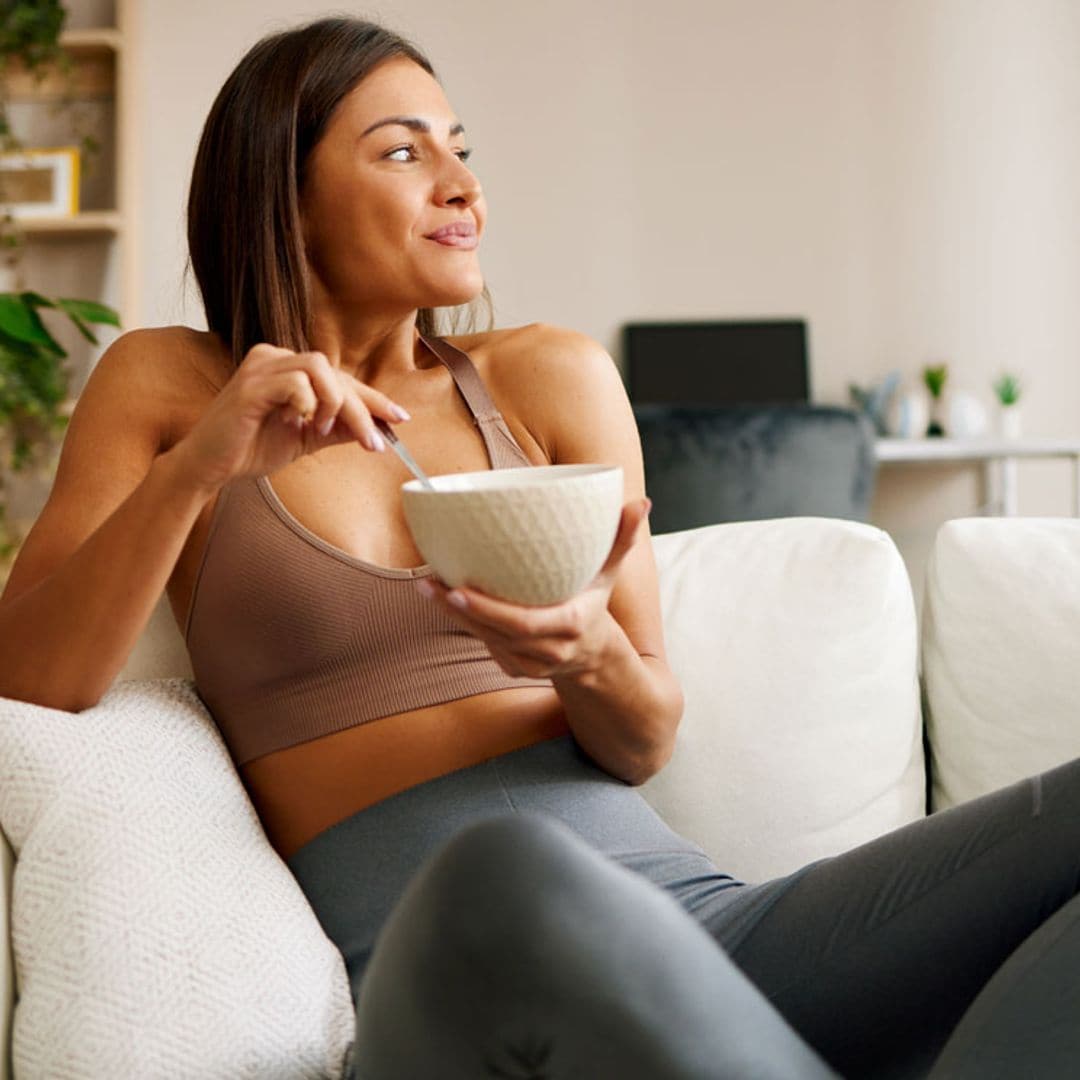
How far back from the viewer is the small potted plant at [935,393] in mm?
4695

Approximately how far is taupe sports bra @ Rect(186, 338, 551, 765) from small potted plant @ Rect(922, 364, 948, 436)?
3772 millimetres

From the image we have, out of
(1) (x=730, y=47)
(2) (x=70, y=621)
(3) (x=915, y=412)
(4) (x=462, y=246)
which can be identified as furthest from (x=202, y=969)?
(1) (x=730, y=47)

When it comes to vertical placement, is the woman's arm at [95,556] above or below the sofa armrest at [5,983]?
above

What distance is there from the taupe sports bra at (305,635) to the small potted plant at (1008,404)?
385 cm

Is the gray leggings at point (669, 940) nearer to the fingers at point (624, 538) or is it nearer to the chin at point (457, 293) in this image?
the fingers at point (624, 538)

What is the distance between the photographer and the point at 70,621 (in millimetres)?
1103

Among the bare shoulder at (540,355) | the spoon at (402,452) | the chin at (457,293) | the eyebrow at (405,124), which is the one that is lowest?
the spoon at (402,452)

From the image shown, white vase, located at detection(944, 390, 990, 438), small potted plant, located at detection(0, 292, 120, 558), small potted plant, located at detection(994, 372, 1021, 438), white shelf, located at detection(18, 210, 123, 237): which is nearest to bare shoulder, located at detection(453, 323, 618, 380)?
small potted plant, located at detection(0, 292, 120, 558)

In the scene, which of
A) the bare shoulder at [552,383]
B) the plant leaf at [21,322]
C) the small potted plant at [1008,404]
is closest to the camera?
the bare shoulder at [552,383]

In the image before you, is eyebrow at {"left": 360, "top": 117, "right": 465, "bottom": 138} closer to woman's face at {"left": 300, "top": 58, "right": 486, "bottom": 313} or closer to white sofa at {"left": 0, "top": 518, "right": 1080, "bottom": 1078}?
woman's face at {"left": 300, "top": 58, "right": 486, "bottom": 313}

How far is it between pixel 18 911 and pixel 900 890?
2.02 ft

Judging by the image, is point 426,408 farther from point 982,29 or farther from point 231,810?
point 982,29

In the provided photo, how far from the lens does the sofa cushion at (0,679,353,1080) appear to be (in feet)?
3.07

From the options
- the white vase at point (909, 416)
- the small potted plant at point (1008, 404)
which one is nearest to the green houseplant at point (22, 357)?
the white vase at point (909, 416)
